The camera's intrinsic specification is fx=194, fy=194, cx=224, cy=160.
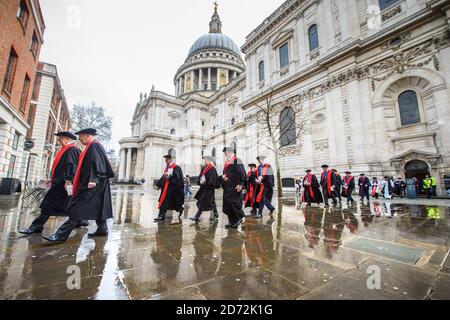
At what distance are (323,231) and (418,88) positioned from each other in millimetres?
15397

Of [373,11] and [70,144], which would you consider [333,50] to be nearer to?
[373,11]

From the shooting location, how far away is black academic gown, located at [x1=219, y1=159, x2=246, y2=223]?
4.57 meters

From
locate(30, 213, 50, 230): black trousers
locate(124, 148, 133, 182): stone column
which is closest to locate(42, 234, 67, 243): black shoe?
locate(30, 213, 50, 230): black trousers

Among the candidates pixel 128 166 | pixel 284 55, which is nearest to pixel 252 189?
pixel 284 55

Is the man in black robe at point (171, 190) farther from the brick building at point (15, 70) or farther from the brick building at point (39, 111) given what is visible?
the brick building at point (39, 111)

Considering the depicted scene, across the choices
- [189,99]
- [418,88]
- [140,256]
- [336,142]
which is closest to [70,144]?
[140,256]

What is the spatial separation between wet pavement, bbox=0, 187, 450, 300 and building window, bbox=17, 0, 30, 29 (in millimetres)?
12065

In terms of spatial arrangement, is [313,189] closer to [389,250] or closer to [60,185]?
[389,250]

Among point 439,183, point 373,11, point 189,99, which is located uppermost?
point 189,99

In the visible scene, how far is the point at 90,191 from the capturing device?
3391 mm

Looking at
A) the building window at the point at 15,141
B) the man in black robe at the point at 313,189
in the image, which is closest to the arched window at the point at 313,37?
the man in black robe at the point at 313,189

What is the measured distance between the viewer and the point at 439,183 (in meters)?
11.6

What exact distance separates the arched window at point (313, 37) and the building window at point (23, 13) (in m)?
20.5

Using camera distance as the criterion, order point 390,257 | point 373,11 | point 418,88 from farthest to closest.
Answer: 1. point 373,11
2. point 418,88
3. point 390,257
